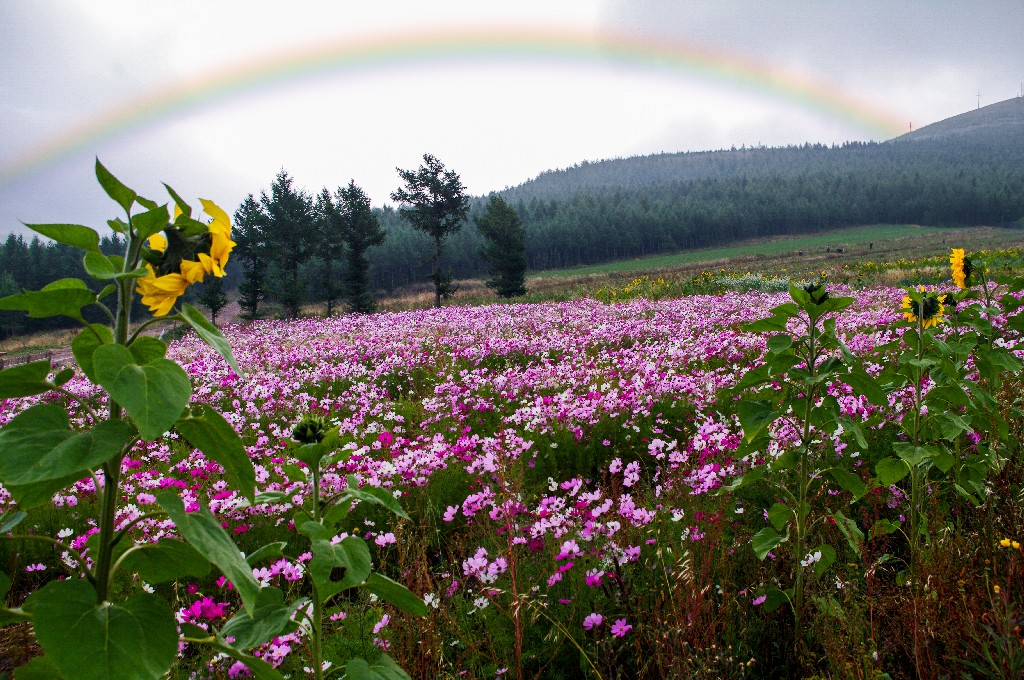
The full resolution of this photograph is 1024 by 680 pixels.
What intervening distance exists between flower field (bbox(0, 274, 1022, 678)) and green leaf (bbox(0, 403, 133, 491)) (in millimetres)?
80

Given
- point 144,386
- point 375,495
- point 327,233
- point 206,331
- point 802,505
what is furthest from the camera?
point 327,233

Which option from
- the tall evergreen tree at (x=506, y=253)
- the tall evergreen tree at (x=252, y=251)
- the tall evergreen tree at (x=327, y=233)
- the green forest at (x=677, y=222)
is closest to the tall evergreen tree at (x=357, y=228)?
the tall evergreen tree at (x=327, y=233)

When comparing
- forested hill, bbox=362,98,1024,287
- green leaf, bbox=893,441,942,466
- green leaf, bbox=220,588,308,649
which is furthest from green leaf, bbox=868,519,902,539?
forested hill, bbox=362,98,1024,287

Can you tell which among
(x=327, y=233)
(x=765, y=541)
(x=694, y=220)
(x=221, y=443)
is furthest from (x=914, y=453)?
(x=694, y=220)

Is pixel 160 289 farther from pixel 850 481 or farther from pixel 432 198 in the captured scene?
pixel 432 198

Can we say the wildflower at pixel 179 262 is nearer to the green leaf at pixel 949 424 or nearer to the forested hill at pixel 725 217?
the green leaf at pixel 949 424

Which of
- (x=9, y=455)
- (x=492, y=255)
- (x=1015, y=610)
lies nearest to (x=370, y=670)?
(x=9, y=455)

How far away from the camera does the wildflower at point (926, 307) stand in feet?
9.54

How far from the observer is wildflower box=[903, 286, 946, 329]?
9.54 ft

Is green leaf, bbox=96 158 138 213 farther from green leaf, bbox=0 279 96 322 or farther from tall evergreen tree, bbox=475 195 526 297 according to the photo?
tall evergreen tree, bbox=475 195 526 297

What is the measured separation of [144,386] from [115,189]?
442mm

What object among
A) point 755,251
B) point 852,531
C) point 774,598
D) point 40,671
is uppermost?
point 755,251

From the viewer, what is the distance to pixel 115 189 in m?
1.10

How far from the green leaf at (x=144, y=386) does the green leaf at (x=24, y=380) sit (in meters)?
0.14
